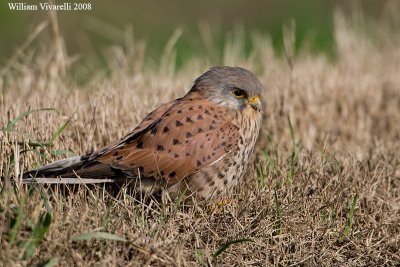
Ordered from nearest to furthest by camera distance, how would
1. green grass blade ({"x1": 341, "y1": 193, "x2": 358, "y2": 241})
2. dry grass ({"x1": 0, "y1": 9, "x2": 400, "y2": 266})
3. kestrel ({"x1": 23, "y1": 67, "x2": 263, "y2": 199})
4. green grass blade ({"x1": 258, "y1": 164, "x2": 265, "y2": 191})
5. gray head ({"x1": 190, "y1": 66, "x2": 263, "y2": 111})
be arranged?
1. dry grass ({"x1": 0, "y1": 9, "x2": 400, "y2": 266})
2. green grass blade ({"x1": 341, "y1": 193, "x2": 358, "y2": 241})
3. kestrel ({"x1": 23, "y1": 67, "x2": 263, "y2": 199})
4. green grass blade ({"x1": 258, "y1": 164, "x2": 265, "y2": 191})
5. gray head ({"x1": 190, "y1": 66, "x2": 263, "y2": 111})

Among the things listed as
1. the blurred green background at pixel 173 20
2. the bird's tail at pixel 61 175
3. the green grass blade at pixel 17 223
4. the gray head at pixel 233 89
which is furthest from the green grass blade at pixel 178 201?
the blurred green background at pixel 173 20

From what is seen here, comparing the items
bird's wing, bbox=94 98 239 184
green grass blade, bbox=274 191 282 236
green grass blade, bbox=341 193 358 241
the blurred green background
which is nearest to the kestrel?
bird's wing, bbox=94 98 239 184

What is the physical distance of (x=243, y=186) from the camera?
17.6 ft

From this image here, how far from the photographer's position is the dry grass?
13.4 ft

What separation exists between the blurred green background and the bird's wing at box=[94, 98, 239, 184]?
5.31 m

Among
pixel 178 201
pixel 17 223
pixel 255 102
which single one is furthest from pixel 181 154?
pixel 17 223

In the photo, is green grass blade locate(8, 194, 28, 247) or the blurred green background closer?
green grass blade locate(8, 194, 28, 247)

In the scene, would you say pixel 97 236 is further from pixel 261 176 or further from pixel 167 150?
pixel 261 176

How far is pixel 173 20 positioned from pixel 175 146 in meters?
8.90

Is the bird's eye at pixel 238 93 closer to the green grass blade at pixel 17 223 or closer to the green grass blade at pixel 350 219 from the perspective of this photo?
the green grass blade at pixel 350 219

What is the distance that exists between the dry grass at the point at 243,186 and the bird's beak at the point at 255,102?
1.30 ft

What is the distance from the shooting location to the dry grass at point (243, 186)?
4090 mm

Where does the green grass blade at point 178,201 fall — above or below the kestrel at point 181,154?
below

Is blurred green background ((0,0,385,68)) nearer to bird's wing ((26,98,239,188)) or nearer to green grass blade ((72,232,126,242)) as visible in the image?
bird's wing ((26,98,239,188))
